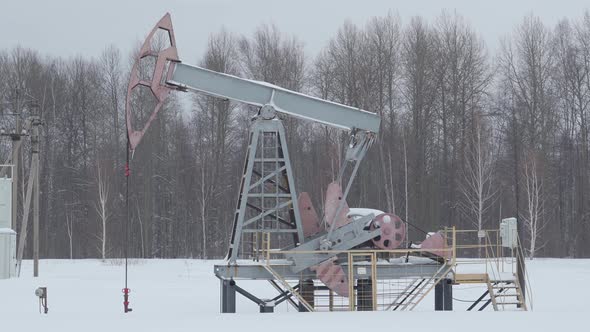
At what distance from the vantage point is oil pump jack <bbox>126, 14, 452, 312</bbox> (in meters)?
17.8

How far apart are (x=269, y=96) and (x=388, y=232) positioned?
388 cm

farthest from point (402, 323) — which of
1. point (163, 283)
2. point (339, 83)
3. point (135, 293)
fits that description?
point (339, 83)

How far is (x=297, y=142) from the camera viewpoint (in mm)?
49812

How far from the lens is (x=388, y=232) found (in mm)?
18391

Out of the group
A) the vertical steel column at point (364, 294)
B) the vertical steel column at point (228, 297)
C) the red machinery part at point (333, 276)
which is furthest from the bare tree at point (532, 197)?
the vertical steel column at point (228, 297)

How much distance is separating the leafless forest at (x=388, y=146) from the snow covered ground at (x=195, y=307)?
9768mm

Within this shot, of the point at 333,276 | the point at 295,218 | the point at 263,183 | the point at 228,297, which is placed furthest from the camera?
the point at 295,218

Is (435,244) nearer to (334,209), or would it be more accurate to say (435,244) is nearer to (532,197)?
(334,209)

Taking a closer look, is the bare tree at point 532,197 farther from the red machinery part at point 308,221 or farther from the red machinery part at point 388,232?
the red machinery part at point 308,221

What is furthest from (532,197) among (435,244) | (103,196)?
(435,244)

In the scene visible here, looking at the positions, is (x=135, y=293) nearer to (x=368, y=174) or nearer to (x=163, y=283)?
(x=163, y=283)

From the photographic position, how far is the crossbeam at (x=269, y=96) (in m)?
18.1

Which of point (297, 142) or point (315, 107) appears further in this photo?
point (297, 142)

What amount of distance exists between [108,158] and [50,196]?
4400 millimetres
